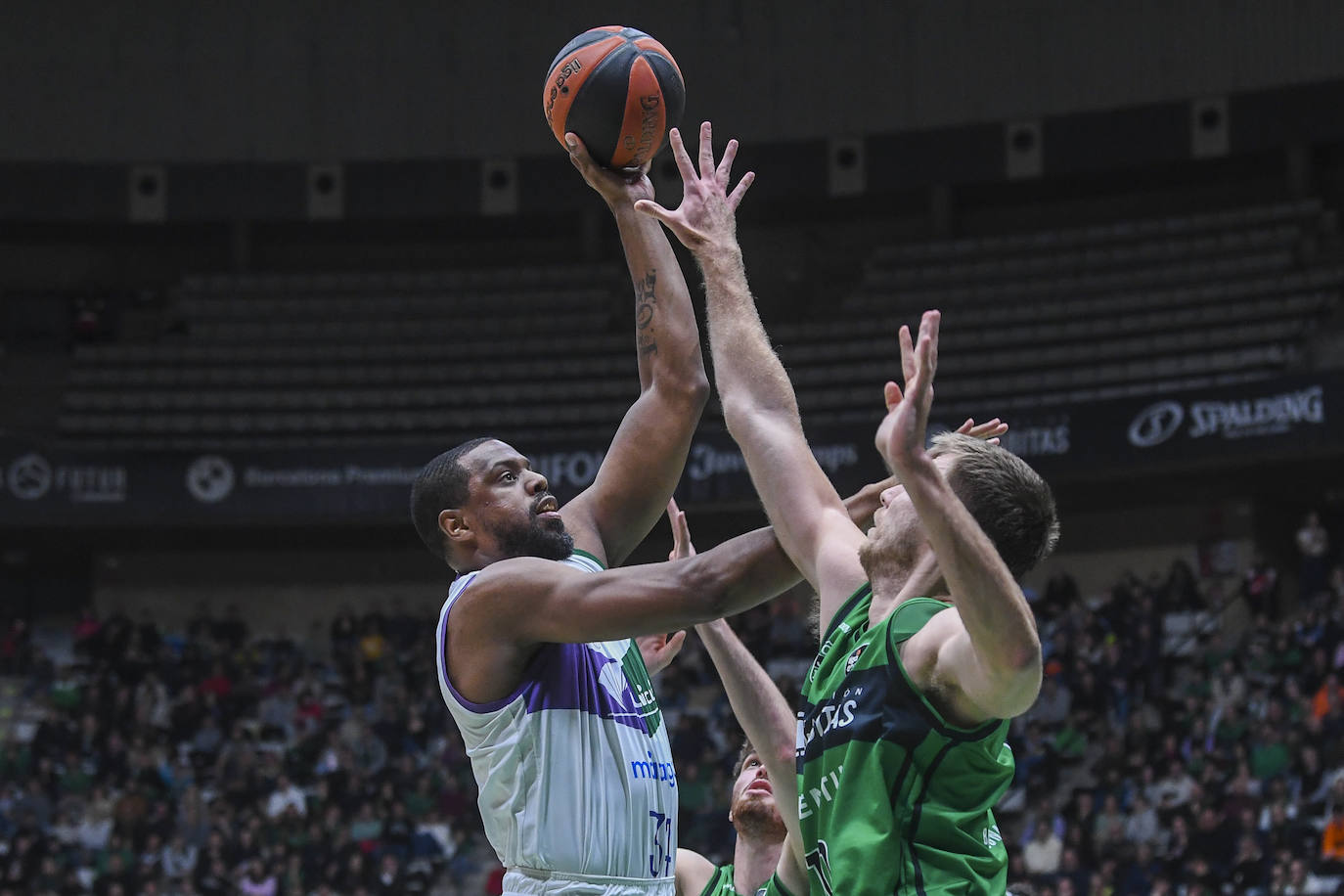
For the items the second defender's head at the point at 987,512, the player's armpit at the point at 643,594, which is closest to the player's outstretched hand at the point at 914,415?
the second defender's head at the point at 987,512

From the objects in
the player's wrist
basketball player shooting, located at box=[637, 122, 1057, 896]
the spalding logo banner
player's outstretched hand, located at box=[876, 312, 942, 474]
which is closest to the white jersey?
basketball player shooting, located at box=[637, 122, 1057, 896]

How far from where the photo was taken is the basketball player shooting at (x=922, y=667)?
2.59 metres

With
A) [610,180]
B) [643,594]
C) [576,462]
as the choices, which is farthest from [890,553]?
[576,462]

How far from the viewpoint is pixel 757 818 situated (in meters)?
4.79

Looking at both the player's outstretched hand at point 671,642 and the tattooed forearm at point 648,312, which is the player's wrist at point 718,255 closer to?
the tattooed forearm at point 648,312

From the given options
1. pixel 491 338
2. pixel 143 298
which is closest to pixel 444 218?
pixel 491 338

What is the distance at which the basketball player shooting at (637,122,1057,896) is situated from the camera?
8.51 feet

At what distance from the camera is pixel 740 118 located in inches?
915

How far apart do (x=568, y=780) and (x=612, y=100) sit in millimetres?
1789

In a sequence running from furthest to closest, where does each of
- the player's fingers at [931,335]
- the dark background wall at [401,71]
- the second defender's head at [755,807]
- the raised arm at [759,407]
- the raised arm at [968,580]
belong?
the dark background wall at [401,71]
the second defender's head at [755,807]
the raised arm at [759,407]
the player's fingers at [931,335]
the raised arm at [968,580]

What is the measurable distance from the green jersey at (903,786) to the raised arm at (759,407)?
314mm

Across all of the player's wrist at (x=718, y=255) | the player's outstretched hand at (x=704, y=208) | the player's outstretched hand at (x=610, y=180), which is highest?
the player's outstretched hand at (x=610, y=180)

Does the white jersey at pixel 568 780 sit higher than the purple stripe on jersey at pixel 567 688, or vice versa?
the purple stripe on jersey at pixel 567 688

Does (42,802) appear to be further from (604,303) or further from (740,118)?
(740,118)
